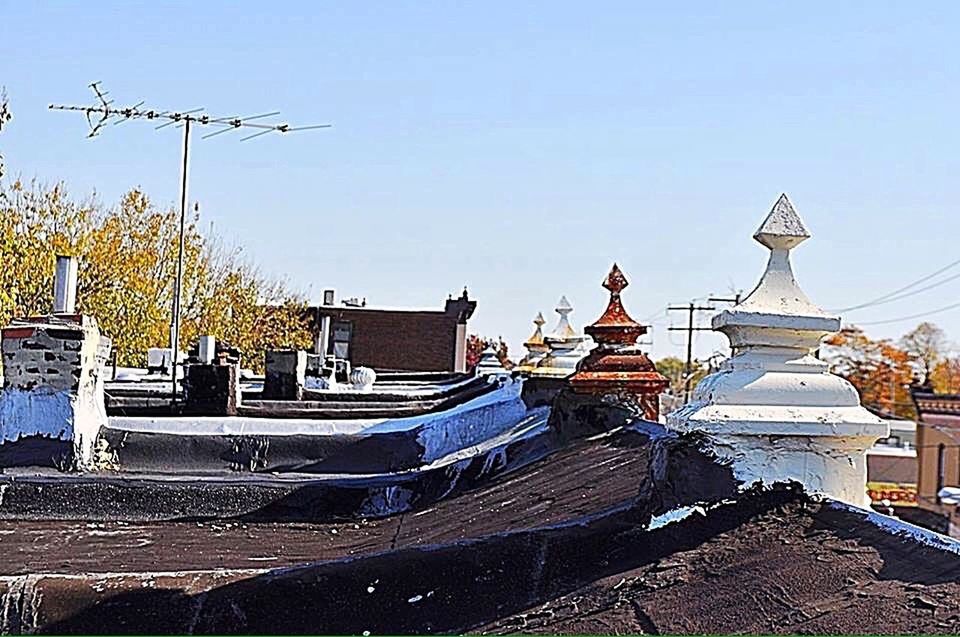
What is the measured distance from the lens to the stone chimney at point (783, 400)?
3547mm

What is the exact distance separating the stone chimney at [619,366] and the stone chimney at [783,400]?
3.24m

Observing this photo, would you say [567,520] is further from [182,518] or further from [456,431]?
[456,431]

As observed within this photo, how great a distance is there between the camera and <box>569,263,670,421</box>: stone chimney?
7293 millimetres

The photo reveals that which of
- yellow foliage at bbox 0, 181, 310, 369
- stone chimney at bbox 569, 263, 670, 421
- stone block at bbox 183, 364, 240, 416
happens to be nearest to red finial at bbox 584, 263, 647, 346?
stone chimney at bbox 569, 263, 670, 421

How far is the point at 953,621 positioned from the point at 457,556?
4.60ft

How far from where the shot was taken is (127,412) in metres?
10.2

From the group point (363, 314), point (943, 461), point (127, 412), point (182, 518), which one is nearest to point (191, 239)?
point (363, 314)

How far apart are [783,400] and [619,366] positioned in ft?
12.7

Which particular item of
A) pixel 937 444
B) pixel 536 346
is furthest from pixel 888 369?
pixel 536 346

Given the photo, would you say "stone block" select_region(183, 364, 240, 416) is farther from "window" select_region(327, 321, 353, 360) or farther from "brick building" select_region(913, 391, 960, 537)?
"brick building" select_region(913, 391, 960, 537)

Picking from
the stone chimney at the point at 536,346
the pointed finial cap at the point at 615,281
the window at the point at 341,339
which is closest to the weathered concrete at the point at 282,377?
the stone chimney at the point at 536,346

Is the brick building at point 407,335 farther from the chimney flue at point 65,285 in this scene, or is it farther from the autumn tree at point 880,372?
the chimney flue at point 65,285

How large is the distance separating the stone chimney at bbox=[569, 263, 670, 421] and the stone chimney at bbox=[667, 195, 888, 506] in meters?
3.24

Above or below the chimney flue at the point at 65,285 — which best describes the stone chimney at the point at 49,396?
below
